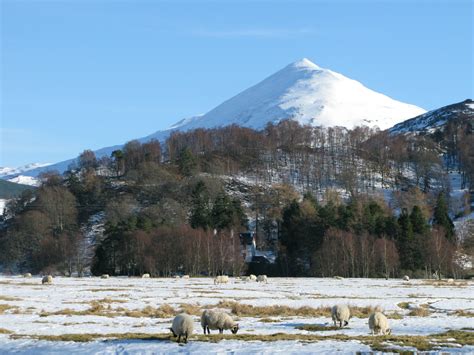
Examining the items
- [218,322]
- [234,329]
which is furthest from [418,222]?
[218,322]

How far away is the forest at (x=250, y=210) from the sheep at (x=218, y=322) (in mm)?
66669

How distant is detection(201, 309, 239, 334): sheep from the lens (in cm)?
2797

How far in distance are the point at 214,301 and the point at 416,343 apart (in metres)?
21.9

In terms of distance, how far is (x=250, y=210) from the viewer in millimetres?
150500

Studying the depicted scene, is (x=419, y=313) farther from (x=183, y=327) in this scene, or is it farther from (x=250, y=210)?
(x=250, y=210)

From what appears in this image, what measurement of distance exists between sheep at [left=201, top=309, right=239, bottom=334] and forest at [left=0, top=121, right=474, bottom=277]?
6667 centimetres

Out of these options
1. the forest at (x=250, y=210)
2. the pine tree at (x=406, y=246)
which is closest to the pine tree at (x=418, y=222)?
the forest at (x=250, y=210)

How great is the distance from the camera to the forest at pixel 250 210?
101 metres

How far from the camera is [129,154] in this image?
182500 millimetres

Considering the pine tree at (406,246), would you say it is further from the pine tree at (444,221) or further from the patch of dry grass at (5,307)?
the patch of dry grass at (5,307)

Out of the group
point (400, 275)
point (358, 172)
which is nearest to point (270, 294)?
point (400, 275)

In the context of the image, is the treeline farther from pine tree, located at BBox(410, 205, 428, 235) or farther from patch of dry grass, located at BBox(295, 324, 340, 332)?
patch of dry grass, located at BBox(295, 324, 340, 332)

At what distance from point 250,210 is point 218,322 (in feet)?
402

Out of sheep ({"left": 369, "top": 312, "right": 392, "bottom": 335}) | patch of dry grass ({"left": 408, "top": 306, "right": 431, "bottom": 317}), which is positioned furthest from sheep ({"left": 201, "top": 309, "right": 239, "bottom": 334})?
patch of dry grass ({"left": 408, "top": 306, "right": 431, "bottom": 317})
